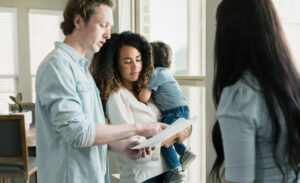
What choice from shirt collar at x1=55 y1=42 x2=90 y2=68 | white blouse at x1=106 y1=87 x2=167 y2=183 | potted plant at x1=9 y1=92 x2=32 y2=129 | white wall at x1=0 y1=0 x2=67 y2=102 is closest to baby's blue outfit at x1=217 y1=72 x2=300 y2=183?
shirt collar at x1=55 y1=42 x2=90 y2=68

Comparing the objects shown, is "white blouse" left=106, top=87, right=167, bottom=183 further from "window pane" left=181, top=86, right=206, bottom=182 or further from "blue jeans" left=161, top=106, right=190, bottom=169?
"window pane" left=181, top=86, right=206, bottom=182

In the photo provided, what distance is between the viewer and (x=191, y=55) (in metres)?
2.27

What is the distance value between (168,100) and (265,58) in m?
0.93

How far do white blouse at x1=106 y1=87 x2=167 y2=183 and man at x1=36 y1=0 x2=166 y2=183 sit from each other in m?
0.25

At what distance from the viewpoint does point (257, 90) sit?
2.39 ft

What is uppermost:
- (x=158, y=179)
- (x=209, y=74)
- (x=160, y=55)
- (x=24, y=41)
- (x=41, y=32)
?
(x=41, y=32)

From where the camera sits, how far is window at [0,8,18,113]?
481cm

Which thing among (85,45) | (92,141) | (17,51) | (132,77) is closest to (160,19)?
(132,77)

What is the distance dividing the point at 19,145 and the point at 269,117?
2.33m

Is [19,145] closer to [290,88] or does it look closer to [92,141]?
[92,141]

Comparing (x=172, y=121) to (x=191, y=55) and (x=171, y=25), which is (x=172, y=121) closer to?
(x=191, y=55)

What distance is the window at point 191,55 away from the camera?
219cm

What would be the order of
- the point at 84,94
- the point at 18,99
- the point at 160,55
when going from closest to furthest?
the point at 84,94
the point at 160,55
the point at 18,99

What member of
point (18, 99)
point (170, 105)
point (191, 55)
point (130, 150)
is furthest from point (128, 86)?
point (18, 99)
